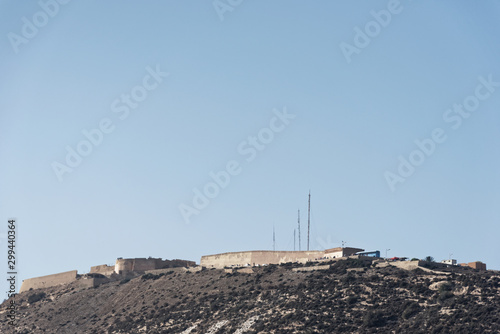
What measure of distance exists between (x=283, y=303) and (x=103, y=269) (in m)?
34.2

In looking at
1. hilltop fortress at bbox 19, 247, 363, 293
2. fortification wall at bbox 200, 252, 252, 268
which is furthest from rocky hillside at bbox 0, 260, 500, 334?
fortification wall at bbox 200, 252, 252, 268

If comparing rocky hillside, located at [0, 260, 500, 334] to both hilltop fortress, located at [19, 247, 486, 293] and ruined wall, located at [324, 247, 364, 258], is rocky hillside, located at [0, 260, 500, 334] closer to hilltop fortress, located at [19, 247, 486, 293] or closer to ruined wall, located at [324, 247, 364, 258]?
hilltop fortress, located at [19, 247, 486, 293]

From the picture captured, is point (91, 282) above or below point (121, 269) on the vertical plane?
below

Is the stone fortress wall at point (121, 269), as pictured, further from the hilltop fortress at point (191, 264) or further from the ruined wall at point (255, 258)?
the ruined wall at point (255, 258)

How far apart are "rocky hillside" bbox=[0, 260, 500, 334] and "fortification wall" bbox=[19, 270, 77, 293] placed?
14.5 ft

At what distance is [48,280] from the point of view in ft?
329

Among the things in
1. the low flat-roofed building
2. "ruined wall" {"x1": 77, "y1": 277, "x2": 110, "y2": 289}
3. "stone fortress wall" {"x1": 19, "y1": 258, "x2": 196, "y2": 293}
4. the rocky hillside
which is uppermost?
the low flat-roofed building

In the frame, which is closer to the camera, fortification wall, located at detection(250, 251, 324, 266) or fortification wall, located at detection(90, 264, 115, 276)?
fortification wall, located at detection(250, 251, 324, 266)

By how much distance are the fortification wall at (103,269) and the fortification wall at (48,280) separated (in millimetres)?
2462

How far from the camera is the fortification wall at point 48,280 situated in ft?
321

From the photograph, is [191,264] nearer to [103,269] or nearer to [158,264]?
[158,264]

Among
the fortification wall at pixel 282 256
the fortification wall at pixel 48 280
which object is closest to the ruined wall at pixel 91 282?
the fortification wall at pixel 48 280

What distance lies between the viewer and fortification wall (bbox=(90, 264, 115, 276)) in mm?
96625

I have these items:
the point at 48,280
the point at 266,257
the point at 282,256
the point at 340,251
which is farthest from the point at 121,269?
the point at 340,251
